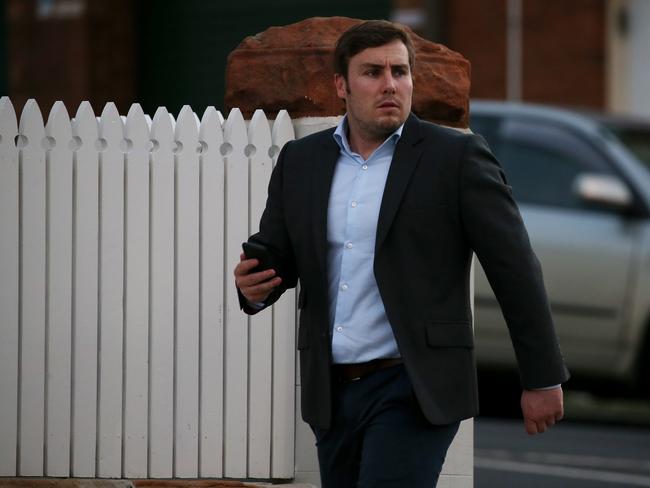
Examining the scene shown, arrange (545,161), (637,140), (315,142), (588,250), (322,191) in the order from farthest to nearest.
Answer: (637,140) < (545,161) < (588,250) < (315,142) < (322,191)

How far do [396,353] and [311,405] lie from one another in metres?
0.28

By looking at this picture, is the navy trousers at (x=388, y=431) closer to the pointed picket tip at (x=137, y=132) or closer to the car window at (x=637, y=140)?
the pointed picket tip at (x=137, y=132)

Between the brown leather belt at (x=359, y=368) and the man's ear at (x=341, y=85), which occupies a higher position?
the man's ear at (x=341, y=85)

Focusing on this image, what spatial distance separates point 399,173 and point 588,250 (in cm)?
700

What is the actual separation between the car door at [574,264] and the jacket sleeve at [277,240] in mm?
6687

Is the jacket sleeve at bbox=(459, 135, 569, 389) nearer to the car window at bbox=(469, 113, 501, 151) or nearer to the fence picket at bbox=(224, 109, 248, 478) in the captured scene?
the fence picket at bbox=(224, 109, 248, 478)

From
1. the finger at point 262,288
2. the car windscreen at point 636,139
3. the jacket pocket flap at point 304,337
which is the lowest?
the jacket pocket flap at point 304,337

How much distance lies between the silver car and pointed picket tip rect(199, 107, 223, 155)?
17.6ft

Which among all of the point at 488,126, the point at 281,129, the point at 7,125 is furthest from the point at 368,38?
the point at 488,126

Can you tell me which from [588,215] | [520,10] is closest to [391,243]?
[588,215]

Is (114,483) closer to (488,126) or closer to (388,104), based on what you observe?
(388,104)

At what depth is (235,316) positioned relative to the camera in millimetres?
6602

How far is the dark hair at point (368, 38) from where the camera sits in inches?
191

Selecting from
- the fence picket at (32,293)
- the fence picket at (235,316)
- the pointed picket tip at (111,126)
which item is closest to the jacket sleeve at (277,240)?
the fence picket at (235,316)
